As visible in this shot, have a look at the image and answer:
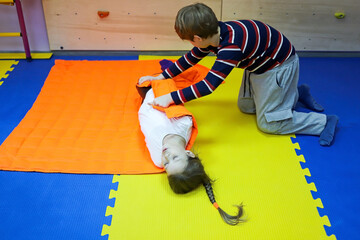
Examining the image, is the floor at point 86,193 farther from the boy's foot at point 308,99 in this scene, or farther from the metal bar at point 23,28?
the metal bar at point 23,28

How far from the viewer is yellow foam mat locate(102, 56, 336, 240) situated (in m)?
1.85

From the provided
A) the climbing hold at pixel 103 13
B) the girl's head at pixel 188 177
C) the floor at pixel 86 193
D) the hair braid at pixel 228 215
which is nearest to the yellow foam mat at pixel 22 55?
the climbing hold at pixel 103 13

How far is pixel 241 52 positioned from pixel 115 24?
1792mm

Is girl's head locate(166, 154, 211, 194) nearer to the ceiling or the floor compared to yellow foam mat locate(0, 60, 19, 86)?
nearer to the floor

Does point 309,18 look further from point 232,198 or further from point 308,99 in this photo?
point 232,198

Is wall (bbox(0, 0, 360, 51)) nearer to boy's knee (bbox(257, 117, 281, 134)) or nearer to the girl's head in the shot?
boy's knee (bbox(257, 117, 281, 134))

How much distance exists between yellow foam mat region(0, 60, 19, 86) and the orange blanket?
433 millimetres

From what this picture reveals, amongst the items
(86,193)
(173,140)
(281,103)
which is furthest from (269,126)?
(86,193)

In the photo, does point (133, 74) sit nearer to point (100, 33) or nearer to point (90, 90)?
point (90, 90)

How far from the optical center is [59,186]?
2.10m

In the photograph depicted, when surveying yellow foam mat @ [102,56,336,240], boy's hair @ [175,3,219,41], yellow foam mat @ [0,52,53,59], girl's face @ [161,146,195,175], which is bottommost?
yellow foam mat @ [102,56,336,240]

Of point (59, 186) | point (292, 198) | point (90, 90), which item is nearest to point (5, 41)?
point (90, 90)

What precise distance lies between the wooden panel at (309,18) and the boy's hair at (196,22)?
4.98 feet

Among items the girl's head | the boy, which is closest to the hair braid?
the girl's head
